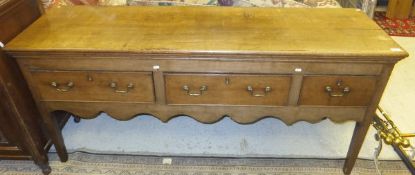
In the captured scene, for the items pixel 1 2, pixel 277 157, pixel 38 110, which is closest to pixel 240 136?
pixel 277 157

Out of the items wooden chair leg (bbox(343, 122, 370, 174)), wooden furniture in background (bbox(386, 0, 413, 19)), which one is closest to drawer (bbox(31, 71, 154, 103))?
wooden chair leg (bbox(343, 122, 370, 174))

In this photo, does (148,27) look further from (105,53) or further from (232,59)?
(232,59)

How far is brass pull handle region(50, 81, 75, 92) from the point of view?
1.25 meters

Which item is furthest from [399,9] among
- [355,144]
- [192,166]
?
[192,166]

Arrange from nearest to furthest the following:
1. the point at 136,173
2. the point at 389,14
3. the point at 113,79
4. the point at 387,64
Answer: the point at 387,64 < the point at 113,79 < the point at 136,173 < the point at 389,14

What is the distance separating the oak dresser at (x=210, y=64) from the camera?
113cm

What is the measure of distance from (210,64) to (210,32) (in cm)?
16

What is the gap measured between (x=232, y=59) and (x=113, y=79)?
473mm

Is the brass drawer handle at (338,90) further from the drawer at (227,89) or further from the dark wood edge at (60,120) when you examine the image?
the dark wood edge at (60,120)

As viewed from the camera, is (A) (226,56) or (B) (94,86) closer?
(A) (226,56)

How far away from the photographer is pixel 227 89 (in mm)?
1229

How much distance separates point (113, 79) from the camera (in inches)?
48.4

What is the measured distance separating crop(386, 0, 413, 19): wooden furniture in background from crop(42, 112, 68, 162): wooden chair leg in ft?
10.6

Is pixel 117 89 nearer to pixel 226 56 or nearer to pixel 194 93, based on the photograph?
pixel 194 93
